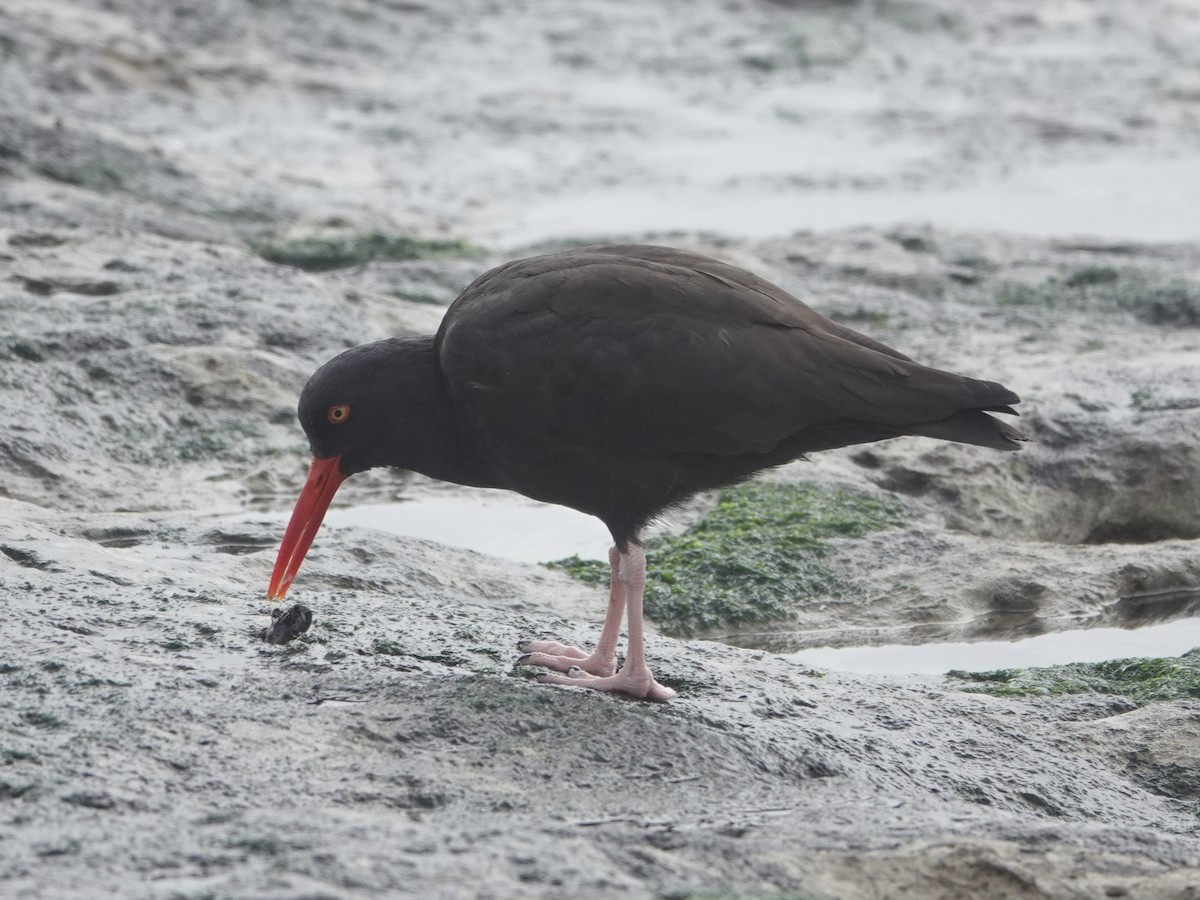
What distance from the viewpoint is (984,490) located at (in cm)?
625

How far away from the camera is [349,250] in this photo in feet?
30.8

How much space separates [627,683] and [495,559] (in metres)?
1.47

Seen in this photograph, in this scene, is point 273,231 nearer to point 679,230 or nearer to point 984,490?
point 679,230

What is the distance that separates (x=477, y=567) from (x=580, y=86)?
10449mm

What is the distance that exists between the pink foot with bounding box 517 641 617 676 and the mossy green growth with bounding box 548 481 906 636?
2.84 ft

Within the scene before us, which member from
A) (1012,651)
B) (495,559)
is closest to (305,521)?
(495,559)

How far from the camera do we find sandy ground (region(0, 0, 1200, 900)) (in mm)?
3074

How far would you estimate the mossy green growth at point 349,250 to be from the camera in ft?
30.1

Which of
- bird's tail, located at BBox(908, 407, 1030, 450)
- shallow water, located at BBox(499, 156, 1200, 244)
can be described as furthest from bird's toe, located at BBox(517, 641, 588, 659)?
shallow water, located at BBox(499, 156, 1200, 244)

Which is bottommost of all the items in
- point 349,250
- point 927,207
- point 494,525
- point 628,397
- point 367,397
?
point 494,525

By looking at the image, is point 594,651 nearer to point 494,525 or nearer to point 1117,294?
point 494,525

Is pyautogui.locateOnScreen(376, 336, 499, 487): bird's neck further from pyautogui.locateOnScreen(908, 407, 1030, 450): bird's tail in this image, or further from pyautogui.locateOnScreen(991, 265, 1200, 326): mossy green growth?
pyautogui.locateOnScreen(991, 265, 1200, 326): mossy green growth

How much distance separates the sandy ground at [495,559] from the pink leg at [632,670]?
0.52 ft

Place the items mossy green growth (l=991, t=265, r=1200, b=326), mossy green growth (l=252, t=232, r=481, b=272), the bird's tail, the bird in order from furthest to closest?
mossy green growth (l=252, t=232, r=481, b=272) → mossy green growth (l=991, t=265, r=1200, b=326) → the bird's tail → the bird
